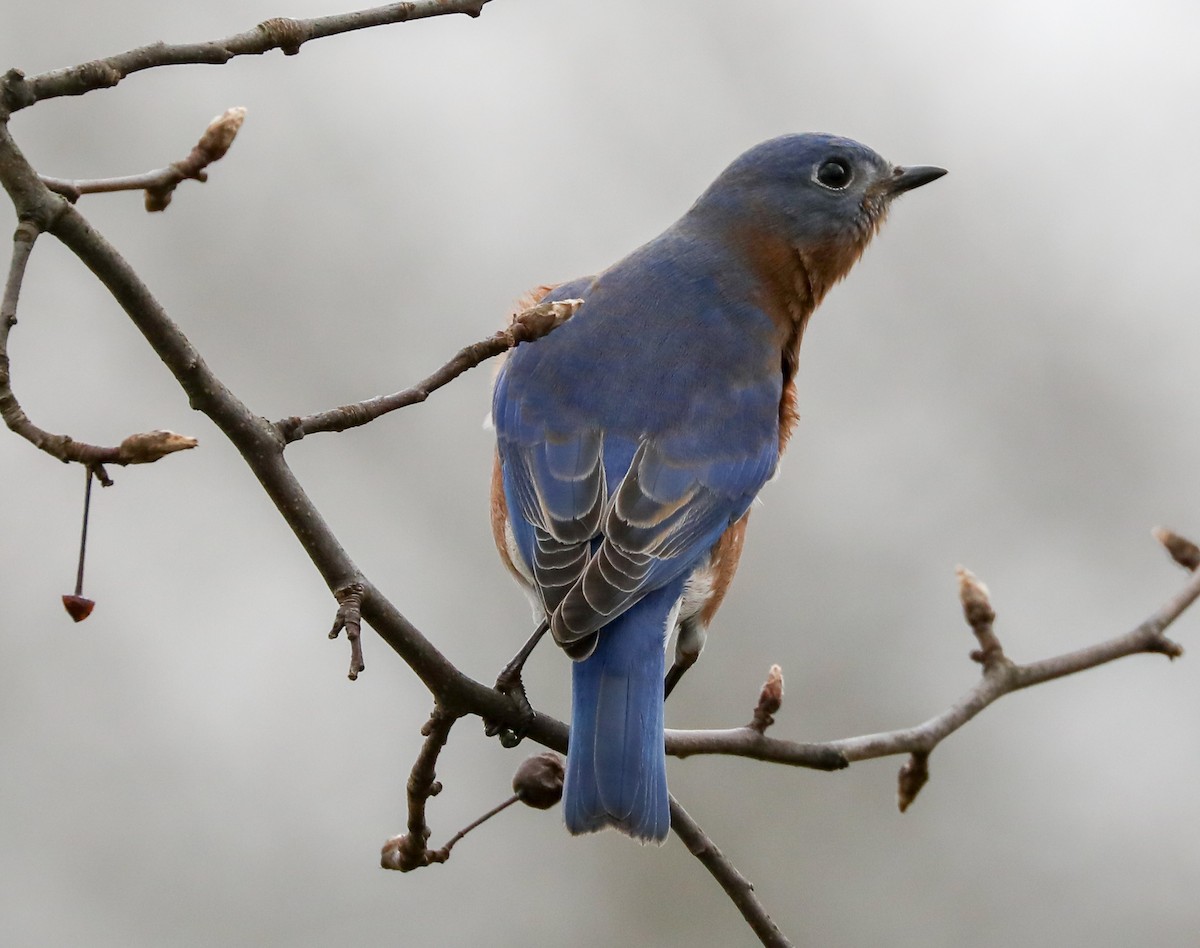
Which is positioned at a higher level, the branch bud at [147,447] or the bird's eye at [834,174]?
the branch bud at [147,447]

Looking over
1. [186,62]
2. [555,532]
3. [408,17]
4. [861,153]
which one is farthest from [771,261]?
[186,62]

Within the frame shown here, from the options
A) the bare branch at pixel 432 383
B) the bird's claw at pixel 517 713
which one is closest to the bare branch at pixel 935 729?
the bird's claw at pixel 517 713

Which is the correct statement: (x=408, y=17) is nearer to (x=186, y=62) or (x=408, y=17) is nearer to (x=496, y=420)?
(x=186, y=62)

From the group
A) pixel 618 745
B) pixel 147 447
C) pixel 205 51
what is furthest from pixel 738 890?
pixel 205 51

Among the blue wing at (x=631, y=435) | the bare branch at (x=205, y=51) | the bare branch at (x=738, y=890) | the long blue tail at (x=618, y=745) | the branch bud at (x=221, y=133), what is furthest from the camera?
the blue wing at (x=631, y=435)

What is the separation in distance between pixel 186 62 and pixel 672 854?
4.58 metres

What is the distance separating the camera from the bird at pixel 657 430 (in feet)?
10.1

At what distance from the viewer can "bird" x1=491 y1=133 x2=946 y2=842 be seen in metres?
3.08

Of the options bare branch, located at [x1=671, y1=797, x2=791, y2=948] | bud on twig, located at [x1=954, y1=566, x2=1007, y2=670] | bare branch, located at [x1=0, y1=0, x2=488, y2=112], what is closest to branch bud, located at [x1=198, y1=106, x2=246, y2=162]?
bare branch, located at [x1=0, y1=0, x2=488, y2=112]

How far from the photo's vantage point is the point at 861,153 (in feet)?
14.4

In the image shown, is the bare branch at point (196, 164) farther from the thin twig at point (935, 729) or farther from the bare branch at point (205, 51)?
the thin twig at point (935, 729)

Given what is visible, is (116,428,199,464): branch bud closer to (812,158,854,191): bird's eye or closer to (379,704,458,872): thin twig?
(379,704,458,872): thin twig

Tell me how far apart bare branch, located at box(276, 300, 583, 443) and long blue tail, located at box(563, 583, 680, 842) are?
92cm

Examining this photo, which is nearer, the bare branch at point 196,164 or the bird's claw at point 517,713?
the bare branch at point 196,164
